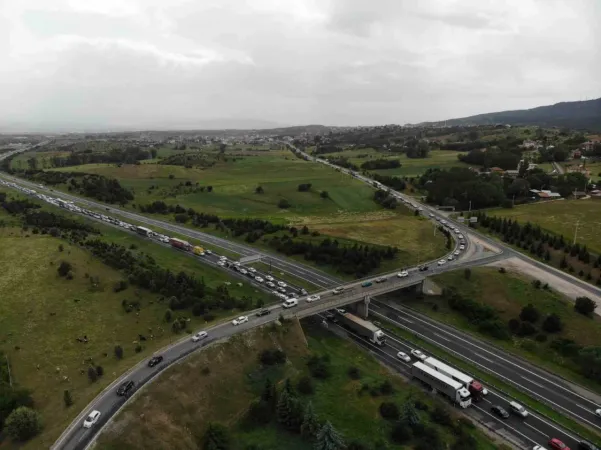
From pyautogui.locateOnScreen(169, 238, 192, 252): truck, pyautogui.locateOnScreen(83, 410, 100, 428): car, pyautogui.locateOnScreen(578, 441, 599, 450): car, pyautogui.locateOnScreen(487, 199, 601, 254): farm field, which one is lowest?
pyautogui.locateOnScreen(578, 441, 599, 450): car

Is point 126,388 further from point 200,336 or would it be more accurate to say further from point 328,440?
point 328,440

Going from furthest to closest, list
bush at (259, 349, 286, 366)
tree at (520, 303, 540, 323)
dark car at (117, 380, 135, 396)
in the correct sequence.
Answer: tree at (520, 303, 540, 323), bush at (259, 349, 286, 366), dark car at (117, 380, 135, 396)

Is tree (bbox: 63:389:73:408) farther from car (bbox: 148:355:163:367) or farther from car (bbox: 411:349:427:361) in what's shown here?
car (bbox: 411:349:427:361)

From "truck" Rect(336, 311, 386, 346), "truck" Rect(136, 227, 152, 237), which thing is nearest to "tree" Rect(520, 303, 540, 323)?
"truck" Rect(336, 311, 386, 346)

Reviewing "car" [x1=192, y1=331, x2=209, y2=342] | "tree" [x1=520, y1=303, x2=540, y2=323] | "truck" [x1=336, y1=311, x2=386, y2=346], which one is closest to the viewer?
"car" [x1=192, y1=331, x2=209, y2=342]

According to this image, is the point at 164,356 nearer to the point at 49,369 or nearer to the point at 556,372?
the point at 49,369

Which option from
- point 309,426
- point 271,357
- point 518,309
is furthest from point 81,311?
point 518,309

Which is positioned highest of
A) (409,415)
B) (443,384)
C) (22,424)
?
(22,424)
